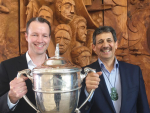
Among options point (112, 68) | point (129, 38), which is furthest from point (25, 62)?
point (129, 38)

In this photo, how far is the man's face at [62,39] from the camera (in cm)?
197

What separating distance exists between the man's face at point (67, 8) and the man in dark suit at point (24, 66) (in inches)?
46.0

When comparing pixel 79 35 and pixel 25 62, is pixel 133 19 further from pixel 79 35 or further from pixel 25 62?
pixel 25 62

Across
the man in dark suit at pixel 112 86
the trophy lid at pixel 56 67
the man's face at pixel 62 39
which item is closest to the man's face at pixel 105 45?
the man in dark suit at pixel 112 86

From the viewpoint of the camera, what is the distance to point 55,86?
66 centimetres

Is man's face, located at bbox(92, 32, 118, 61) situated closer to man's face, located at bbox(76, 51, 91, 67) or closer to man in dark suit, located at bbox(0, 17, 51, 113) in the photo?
man in dark suit, located at bbox(0, 17, 51, 113)

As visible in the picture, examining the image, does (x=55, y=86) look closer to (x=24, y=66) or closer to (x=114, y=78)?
(x=24, y=66)

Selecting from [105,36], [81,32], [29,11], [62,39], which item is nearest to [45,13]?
[29,11]

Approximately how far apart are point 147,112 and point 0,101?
1002 mm

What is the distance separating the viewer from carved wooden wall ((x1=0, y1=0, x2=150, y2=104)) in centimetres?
204

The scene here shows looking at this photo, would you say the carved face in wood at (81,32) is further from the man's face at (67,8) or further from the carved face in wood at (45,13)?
the carved face in wood at (45,13)

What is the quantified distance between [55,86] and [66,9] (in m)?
1.60

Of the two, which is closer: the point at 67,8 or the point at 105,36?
the point at 105,36

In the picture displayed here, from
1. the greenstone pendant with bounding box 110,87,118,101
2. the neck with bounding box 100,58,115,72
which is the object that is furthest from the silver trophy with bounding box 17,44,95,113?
the neck with bounding box 100,58,115,72
